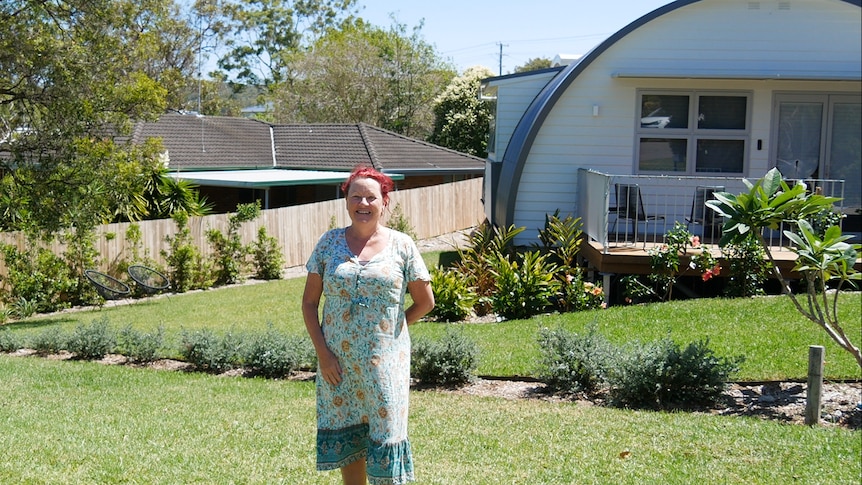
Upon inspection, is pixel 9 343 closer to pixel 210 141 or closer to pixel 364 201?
pixel 364 201

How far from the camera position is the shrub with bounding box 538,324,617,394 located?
8.64 metres

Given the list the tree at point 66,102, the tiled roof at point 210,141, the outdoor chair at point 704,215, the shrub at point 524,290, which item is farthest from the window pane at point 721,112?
the tiled roof at point 210,141

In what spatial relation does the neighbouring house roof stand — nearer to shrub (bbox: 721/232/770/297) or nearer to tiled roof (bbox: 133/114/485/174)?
tiled roof (bbox: 133/114/485/174)

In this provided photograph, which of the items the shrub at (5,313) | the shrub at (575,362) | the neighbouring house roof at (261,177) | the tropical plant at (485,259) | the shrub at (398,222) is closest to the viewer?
the shrub at (575,362)

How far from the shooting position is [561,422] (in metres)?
7.51

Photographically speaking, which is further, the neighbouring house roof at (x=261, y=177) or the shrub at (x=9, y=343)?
the neighbouring house roof at (x=261, y=177)

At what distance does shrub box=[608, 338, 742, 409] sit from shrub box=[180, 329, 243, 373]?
4424mm

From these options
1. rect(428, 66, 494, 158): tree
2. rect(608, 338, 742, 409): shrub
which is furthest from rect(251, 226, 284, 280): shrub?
rect(428, 66, 494, 158): tree

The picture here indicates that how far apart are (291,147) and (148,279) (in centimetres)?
1496

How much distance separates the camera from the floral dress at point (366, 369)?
4.67 meters

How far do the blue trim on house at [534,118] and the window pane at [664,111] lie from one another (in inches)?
46.9

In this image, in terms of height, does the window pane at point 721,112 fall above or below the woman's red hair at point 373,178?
above

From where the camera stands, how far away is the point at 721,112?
A: 49.9ft

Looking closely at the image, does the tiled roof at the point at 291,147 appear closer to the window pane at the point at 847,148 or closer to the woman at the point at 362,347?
the window pane at the point at 847,148
